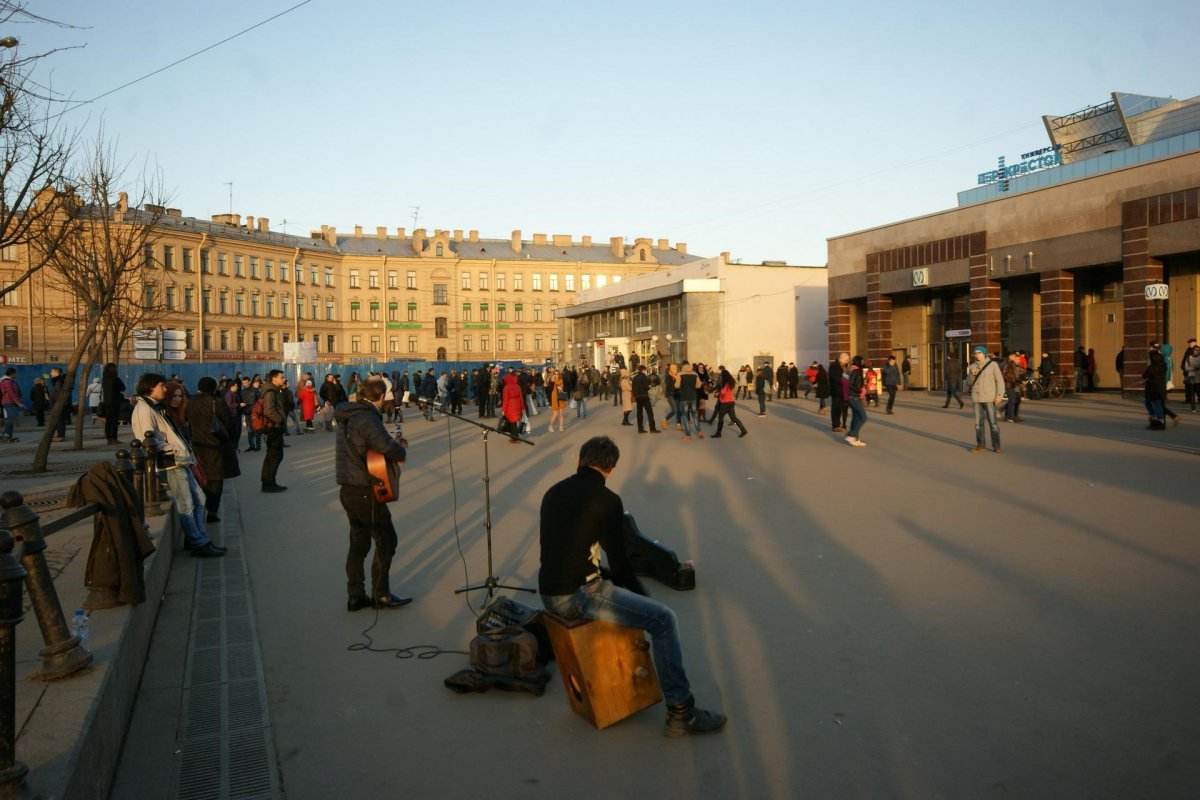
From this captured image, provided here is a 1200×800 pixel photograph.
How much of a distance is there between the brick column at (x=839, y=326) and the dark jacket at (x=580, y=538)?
41.4 m

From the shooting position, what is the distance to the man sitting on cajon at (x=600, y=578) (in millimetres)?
4559

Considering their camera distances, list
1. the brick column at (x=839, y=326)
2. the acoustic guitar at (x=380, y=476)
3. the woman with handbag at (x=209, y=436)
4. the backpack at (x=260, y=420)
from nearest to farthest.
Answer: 1. the acoustic guitar at (x=380, y=476)
2. the woman with handbag at (x=209, y=436)
3. the backpack at (x=260, y=420)
4. the brick column at (x=839, y=326)

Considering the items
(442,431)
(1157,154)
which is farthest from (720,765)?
(1157,154)

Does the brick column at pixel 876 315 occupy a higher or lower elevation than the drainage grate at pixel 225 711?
higher

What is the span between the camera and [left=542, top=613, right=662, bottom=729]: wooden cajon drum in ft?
14.9

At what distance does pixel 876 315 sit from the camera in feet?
137

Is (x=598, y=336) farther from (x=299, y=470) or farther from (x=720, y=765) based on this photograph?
(x=720, y=765)

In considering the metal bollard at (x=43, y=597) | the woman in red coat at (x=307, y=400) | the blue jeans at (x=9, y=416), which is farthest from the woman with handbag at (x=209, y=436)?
the blue jeans at (x=9, y=416)

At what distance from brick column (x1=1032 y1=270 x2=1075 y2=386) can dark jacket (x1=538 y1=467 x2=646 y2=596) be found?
3209 cm

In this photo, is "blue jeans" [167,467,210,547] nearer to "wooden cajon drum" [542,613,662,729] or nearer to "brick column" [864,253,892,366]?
"wooden cajon drum" [542,613,662,729]

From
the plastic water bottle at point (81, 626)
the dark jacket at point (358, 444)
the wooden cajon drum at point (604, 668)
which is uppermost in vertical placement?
the dark jacket at point (358, 444)

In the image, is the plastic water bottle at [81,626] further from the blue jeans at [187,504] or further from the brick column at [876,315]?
the brick column at [876,315]

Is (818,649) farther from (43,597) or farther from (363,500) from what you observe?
(43,597)

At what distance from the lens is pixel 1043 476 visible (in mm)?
13008
